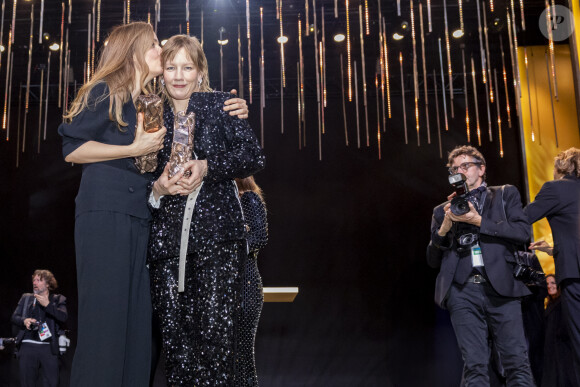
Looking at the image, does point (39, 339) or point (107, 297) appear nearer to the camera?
point (107, 297)

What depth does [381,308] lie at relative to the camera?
757 cm

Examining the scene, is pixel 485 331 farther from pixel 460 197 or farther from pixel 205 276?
pixel 205 276

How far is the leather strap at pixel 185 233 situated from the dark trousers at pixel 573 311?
2.75 metres

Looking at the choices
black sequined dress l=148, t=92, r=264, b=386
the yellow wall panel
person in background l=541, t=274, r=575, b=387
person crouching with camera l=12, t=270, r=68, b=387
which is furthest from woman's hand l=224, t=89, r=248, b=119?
→ the yellow wall panel

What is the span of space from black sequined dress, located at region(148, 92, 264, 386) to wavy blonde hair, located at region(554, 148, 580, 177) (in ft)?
9.17

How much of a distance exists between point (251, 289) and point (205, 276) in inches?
24.8

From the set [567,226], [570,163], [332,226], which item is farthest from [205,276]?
[332,226]

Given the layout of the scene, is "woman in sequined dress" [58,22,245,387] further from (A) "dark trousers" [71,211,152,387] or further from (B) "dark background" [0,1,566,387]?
(B) "dark background" [0,1,566,387]

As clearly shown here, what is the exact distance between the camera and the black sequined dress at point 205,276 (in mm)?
1772

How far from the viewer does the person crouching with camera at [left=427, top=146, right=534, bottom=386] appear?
3531mm

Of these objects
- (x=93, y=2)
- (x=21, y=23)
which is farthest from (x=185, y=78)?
(x=21, y=23)

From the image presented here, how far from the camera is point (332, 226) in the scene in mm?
7848

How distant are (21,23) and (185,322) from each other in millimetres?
6505

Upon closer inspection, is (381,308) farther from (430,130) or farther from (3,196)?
(3,196)
